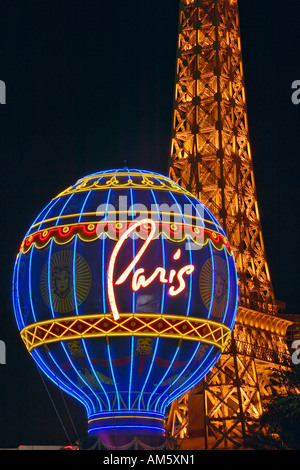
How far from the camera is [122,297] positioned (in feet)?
A: 108

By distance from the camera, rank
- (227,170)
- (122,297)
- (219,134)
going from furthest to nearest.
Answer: (227,170)
(219,134)
(122,297)

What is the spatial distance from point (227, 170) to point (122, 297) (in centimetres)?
3314

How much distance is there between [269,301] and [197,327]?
33256 millimetres

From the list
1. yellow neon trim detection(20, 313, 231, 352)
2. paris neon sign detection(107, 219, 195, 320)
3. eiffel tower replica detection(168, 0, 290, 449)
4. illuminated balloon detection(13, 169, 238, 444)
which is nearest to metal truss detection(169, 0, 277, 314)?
eiffel tower replica detection(168, 0, 290, 449)

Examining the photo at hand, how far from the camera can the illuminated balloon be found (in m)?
32.9

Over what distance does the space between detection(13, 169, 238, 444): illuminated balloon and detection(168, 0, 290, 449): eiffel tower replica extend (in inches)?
1071

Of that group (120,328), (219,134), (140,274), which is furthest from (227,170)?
(120,328)

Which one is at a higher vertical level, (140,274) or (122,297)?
(140,274)

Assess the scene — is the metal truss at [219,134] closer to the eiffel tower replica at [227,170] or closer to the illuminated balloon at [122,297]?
the eiffel tower replica at [227,170]

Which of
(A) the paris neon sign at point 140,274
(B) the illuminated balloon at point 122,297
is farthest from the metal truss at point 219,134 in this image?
(A) the paris neon sign at point 140,274

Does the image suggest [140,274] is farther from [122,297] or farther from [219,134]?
[219,134]

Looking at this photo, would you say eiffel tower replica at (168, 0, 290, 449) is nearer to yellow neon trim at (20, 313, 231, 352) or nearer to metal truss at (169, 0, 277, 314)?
metal truss at (169, 0, 277, 314)
